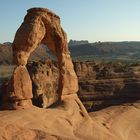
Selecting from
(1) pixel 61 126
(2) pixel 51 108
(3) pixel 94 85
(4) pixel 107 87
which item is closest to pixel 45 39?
(2) pixel 51 108

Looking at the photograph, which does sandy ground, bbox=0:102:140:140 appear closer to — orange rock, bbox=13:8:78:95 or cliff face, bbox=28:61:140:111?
orange rock, bbox=13:8:78:95

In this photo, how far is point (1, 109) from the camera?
1961cm

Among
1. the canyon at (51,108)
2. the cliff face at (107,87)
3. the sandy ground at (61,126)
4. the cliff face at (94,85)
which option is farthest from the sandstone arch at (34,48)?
the cliff face at (107,87)

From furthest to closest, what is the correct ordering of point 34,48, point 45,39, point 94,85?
1. point 94,85
2. point 45,39
3. point 34,48

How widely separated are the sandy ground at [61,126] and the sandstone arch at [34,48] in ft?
2.79

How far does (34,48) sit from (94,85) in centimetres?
2129

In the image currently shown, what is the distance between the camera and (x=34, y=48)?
2048 centimetres

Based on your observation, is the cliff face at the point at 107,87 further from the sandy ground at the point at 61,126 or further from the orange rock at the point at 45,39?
the orange rock at the point at 45,39

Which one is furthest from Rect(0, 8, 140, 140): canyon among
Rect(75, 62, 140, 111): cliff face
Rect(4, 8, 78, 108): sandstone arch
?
Rect(75, 62, 140, 111): cliff face

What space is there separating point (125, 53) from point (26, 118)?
132476 millimetres

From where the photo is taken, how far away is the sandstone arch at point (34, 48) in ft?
63.6

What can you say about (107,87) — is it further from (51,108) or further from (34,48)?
(34,48)

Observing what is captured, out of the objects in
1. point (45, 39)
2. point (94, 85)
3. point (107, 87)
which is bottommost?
point (107, 87)

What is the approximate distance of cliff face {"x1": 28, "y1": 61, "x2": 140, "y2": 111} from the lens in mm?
38131
